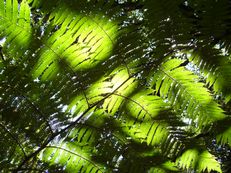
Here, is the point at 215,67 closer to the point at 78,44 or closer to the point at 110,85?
the point at 110,85

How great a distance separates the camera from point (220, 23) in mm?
1454

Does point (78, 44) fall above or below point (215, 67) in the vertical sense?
below

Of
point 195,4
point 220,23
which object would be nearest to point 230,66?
point 220,23

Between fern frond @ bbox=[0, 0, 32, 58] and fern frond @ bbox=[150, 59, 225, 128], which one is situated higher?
fern frond @ bbox=[150, 59, 225, 128]

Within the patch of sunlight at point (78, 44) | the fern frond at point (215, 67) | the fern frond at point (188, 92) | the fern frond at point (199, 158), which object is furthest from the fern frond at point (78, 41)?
the fern frond at point (199, 158)

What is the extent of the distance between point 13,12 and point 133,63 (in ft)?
2.17

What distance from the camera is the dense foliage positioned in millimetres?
1518

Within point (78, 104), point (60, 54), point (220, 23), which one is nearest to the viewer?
point (220, 23)

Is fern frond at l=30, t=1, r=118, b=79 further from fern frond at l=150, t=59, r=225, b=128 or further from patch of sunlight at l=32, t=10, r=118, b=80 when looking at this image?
fern frond at l=150, t=59, r=225, b=128

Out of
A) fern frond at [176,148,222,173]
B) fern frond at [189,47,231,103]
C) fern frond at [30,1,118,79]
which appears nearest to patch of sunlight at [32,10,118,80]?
fern frond at [30,1,118,79]

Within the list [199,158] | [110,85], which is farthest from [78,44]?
[199,158]

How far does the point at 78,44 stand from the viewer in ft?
5.24

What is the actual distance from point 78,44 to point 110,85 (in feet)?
0.97

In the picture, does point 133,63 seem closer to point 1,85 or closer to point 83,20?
point 83,20
